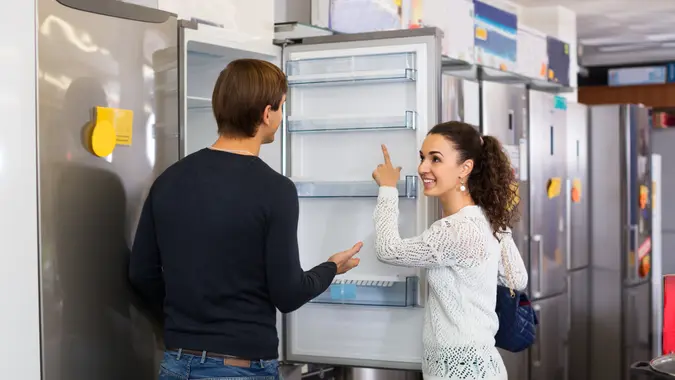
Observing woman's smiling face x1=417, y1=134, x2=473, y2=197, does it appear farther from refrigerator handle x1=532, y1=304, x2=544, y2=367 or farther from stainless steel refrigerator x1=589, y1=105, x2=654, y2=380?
stainless steel refrigerator x1=589, y1=105, x2=654, y2=380

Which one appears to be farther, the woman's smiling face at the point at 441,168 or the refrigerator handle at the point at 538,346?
the refrigerator handle at the point at 538,346

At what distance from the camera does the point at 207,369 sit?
1.98m

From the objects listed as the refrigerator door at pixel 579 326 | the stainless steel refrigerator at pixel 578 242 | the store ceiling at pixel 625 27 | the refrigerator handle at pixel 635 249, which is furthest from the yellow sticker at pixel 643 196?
the store ceiling at pixel 625 27

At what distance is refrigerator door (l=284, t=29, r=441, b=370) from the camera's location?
281 cm

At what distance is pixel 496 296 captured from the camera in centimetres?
263

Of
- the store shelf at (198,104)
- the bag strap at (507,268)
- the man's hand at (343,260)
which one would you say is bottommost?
the bag strap at (507,268)

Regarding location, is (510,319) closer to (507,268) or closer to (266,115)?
(507,268)

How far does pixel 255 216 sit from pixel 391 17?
174 cm

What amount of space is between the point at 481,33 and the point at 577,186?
54.2 inches

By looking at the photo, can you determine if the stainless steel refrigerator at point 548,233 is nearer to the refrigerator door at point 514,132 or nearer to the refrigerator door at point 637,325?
the refrigerator door at point 514,132

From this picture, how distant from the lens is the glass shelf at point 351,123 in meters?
2.79

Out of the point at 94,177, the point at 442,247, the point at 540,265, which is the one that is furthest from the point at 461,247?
the point at 540,265

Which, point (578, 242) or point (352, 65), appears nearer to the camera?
point (352, 65)

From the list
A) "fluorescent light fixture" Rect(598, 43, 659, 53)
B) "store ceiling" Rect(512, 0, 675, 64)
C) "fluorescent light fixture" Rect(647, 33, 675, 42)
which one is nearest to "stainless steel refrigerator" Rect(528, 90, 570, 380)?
"store ceiling" Rect(512, 0, 675, 64)
